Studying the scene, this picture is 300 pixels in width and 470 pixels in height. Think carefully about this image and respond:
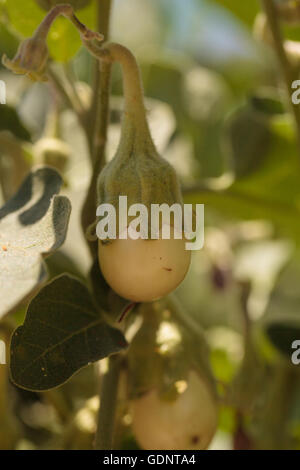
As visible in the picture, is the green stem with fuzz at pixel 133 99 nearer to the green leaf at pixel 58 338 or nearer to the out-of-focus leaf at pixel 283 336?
the green leaf at pixel 58 338

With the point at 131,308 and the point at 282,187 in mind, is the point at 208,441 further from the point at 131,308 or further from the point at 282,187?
the point at 282,187

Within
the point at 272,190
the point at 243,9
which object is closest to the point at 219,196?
the point at 272,190

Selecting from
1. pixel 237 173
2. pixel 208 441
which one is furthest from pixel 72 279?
pixel 237 173

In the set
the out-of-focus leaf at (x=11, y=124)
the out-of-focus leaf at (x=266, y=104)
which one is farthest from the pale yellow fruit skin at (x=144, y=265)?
the out-of-focus leaf at (x=266, y=104)

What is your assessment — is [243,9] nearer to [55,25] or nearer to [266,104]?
[266,104]

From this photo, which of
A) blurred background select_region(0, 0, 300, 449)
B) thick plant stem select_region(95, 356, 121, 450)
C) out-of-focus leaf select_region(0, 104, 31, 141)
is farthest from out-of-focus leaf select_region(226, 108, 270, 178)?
thick plant stem select_region(95, 356, 121, 450)

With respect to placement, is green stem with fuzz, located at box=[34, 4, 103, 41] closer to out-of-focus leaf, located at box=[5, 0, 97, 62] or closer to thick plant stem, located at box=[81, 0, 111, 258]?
thick plant stem, located at box=[81, 0, 111, 258]
